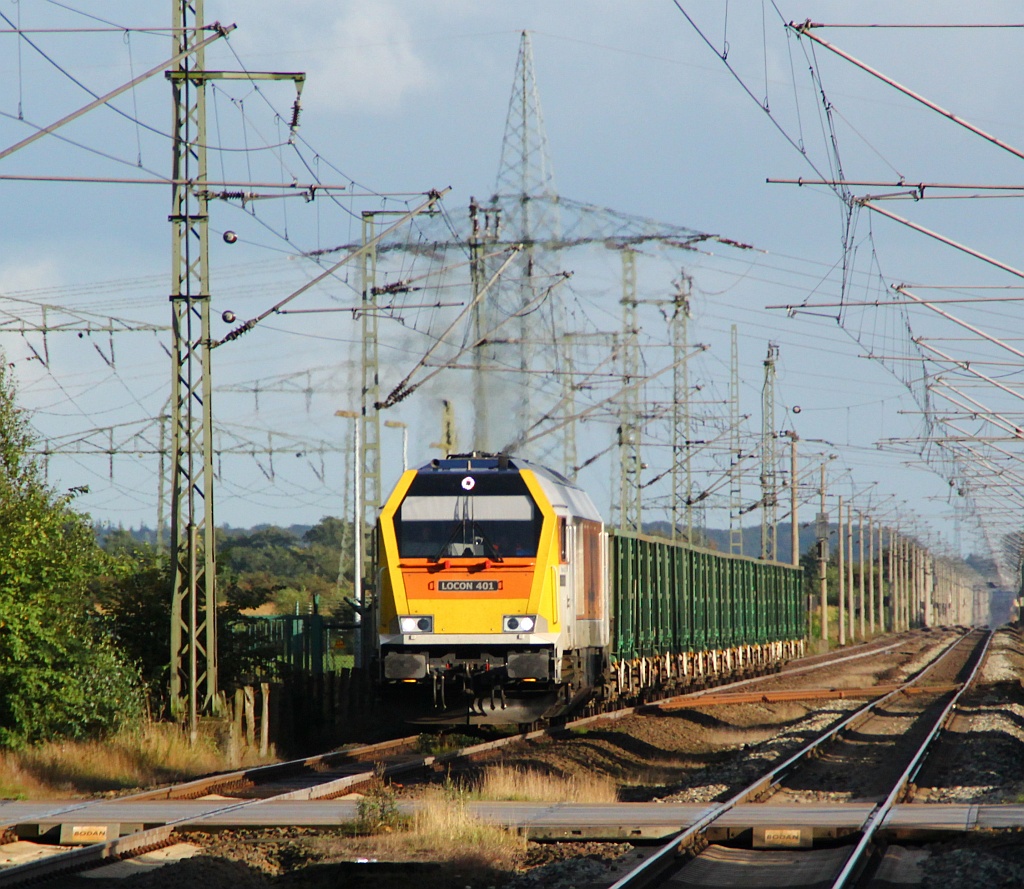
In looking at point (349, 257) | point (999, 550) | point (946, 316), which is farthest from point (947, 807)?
point (999, 550)

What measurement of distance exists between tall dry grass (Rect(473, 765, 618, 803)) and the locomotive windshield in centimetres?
278

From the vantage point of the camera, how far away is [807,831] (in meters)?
11.2

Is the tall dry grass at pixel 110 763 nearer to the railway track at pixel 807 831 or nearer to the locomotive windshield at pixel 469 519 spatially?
the locomotive windshield at pixel 469 519

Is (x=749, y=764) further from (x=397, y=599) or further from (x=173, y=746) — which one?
(x=173, y=746)

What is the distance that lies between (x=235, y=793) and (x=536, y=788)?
3.02 m

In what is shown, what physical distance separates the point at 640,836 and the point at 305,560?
82152mm

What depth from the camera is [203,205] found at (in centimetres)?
1866

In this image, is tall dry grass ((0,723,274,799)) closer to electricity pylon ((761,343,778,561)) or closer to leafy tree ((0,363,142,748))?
leafy tree ((0,363,142,748))

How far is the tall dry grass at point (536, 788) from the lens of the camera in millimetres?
13859

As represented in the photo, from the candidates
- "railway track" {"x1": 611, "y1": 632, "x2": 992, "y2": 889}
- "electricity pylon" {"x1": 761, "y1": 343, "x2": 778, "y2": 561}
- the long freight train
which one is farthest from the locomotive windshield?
"electricity pylon" {"x1": 761, "y1": 343, "x2": 778, "y2": 561}

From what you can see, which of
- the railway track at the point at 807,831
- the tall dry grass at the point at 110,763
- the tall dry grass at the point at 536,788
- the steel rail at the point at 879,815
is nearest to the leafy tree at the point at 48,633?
the tall dry grass at the point at 110,763

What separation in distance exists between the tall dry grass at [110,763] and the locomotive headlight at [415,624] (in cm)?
294

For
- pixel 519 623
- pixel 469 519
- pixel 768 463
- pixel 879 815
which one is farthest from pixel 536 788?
pixel 768 463

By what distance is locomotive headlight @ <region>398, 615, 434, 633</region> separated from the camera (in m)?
17.7
